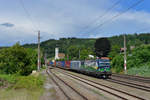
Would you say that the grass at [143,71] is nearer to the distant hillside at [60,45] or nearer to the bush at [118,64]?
the bush at [118,64]

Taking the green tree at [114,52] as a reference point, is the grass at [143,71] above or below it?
below

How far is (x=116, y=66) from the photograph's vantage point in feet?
118

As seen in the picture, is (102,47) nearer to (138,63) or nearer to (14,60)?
(138,63)

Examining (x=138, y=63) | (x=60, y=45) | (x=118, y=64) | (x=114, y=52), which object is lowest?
(x=118, y=64)

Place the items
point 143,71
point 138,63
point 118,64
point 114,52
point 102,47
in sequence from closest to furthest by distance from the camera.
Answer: point 143,71
point 138,63
point 118,64
point 114,52
point 102,47

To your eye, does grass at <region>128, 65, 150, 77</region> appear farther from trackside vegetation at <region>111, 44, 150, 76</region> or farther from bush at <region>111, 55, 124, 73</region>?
bush at <region>111, 55, 124, 73</region>

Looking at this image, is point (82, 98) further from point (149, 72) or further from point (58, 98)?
point (149, 72)

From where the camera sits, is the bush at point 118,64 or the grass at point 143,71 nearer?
the grass at point 143,71

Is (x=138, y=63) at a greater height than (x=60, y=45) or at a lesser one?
lesser

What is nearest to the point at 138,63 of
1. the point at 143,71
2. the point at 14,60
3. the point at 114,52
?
the point at 143,71

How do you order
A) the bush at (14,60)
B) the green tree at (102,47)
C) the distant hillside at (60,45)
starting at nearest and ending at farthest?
the bush at (14,60)
the distant hillside at (60,45)
the green tree at (102,47)

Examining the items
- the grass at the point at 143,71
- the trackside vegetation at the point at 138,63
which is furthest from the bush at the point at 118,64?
the grass at the point at 143,71

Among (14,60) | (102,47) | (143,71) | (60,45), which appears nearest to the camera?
(14,60)

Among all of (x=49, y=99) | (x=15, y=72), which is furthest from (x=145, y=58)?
(x=49, y=99)
